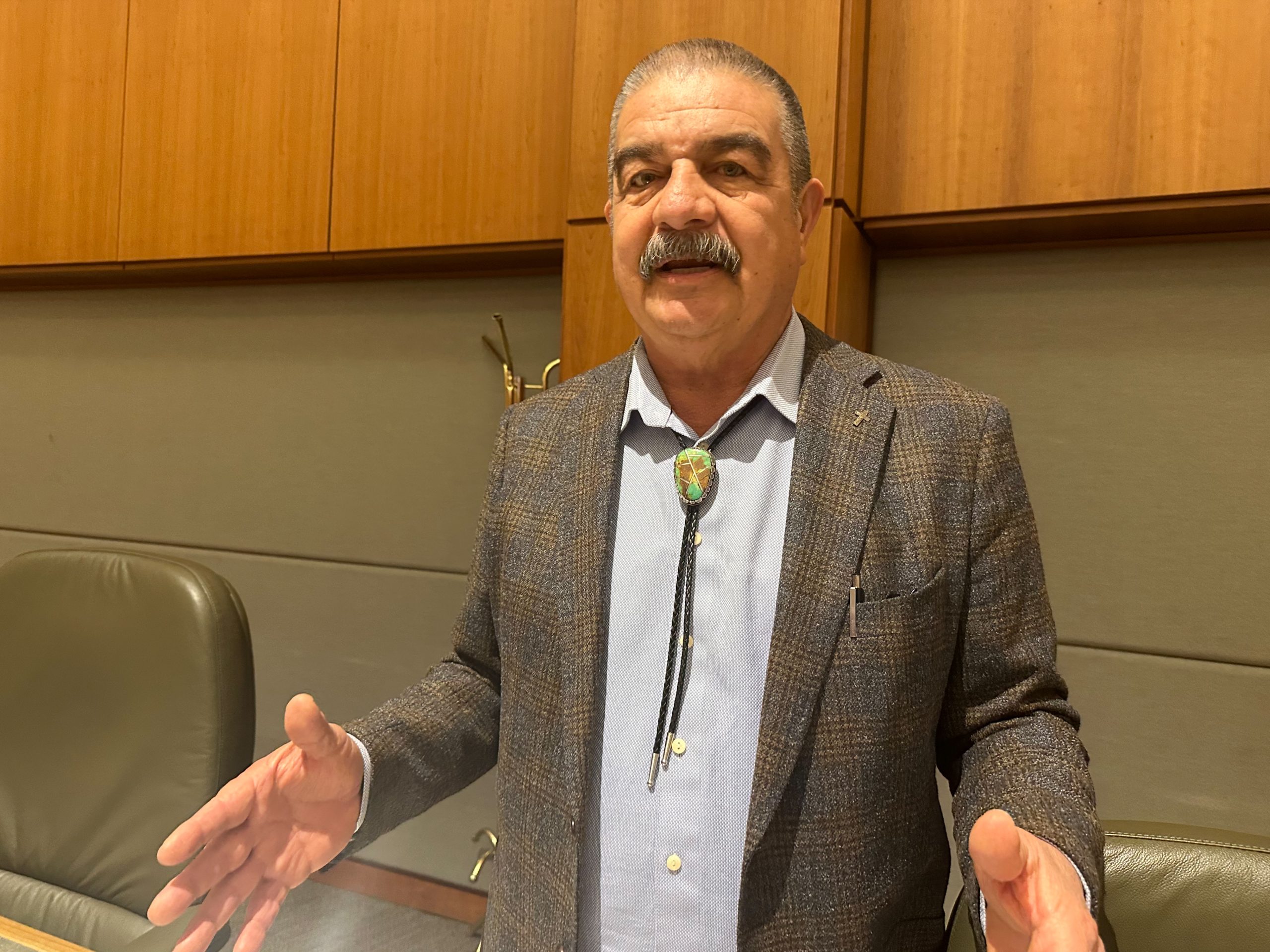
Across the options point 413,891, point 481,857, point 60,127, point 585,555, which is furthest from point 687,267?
point 60,127

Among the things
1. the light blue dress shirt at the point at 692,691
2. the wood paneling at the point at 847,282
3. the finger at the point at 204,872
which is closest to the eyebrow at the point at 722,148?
the light blue dress shirt at the point at 692,691

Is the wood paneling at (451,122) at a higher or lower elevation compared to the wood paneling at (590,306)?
higher

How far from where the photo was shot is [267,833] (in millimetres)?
885

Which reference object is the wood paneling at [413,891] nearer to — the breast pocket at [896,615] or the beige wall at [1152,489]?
the beige wall at [1152,489]

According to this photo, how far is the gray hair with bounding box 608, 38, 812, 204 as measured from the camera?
108 centimetres

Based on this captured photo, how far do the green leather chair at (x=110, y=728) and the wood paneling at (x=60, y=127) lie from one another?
1573 millimetres

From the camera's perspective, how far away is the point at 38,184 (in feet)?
9.02

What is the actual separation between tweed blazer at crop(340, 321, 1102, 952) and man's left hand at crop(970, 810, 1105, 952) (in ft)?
0.44

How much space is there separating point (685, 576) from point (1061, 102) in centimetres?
133

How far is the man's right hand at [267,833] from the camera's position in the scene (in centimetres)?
81

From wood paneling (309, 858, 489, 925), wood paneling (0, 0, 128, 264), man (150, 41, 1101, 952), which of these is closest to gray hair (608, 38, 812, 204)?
man (150, 41, 1101, 952)

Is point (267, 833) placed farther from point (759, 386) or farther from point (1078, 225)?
point (1078, 225)

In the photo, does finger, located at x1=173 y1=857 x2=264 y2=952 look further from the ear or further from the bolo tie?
the ear

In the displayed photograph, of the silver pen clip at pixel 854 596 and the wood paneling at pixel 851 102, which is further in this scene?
the wood paneling at pixel 851 102
